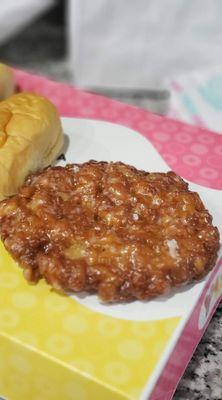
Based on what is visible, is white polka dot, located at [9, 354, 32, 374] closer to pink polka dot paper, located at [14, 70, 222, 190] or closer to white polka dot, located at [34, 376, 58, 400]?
white polka dot, located at [34, 376, 58, 400]

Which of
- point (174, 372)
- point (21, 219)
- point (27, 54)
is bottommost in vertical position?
point (27, 54)

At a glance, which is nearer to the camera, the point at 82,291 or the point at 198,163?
the point at 82,291

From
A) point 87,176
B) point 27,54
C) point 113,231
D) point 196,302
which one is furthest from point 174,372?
point 27,54

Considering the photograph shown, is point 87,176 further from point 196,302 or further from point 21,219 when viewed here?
point 196,302

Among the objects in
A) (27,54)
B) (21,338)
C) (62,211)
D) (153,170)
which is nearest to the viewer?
(21,338)

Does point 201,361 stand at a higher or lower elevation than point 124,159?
lower

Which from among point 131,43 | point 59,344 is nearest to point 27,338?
point 59,344

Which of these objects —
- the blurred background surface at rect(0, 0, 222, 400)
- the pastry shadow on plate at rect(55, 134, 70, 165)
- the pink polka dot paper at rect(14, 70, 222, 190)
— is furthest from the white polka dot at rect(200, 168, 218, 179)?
the blurred background surface at rect(0, 0, 222, 400)
